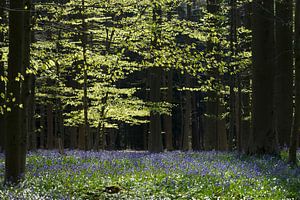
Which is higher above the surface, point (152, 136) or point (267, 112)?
point (267, 112)

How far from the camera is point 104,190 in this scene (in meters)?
9.77

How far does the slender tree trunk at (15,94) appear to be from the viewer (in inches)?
397

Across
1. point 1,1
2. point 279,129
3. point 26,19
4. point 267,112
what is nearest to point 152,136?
point 279,129

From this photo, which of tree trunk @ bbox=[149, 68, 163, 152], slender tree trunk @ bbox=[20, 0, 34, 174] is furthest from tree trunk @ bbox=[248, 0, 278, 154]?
tree trunk @ bbox=[149, 68, 163, 152]

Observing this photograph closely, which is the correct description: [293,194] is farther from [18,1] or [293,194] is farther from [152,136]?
[152,136]

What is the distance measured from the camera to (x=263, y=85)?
16125 millimetres

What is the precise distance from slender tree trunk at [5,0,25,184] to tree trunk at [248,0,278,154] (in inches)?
358

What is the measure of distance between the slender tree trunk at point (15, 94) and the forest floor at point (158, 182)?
1.78 ft

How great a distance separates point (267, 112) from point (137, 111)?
1114 cm

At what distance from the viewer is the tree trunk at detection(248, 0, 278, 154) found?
15891 millimetres

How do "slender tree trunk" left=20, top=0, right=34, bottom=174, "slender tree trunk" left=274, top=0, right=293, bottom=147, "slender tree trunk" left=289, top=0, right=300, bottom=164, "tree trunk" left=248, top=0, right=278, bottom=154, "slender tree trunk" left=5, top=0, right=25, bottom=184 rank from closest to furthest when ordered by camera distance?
"slender tree trunk" left=5, top=0, right=25, bottom=184 → "slender tree trunk" left=20, top=0, right=34, bottom=174 → "slender tree trunk" left=289, top=0, right=300, bottom=164 → "tree trunk" left=248, top=0, right=278, bottom=154 → "slender tree trunk" left=274, top=0, right=293, bottom=147

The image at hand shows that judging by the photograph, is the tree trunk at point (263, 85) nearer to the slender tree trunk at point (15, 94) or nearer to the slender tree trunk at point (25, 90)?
the slender tree trunk at point (25, 90)

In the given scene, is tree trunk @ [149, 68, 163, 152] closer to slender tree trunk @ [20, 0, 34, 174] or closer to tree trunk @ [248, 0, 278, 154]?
tree trunk @ [248, 0, 278, 154]

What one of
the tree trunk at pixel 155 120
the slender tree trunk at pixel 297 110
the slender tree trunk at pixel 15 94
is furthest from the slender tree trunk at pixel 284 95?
the slender tree trunk at pixel 15 94
